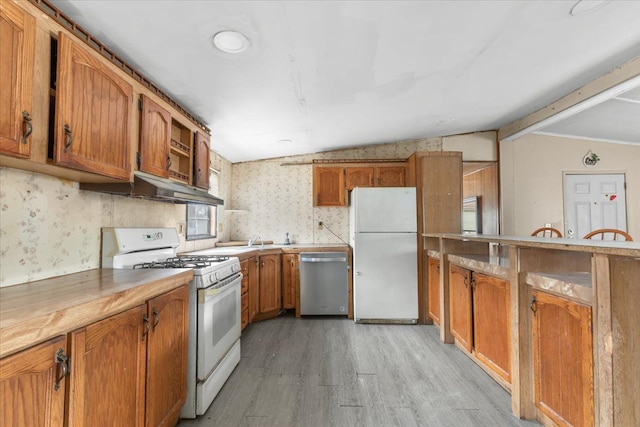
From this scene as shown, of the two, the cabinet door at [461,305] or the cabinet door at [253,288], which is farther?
the cabinet door at [253,288]

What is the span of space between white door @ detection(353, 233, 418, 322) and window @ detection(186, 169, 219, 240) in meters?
1.93

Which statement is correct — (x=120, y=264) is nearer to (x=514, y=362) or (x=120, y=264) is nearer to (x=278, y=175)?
(x=514, y=362)

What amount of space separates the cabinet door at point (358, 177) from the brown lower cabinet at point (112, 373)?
9.49 ft

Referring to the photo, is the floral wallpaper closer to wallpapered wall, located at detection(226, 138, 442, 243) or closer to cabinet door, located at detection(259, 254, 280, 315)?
wallpapered wall, located at detection(226, 138, 442, 243)

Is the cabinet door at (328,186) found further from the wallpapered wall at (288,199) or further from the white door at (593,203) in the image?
the white door at (593,203)

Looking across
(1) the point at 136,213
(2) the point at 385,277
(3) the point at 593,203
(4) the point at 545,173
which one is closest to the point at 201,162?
(1) the point at 136,213

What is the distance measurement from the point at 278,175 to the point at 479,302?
3286 mm

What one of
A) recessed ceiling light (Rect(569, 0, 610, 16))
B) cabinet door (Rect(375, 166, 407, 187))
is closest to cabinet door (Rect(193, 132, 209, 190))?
cabinet door (Rect(375, 166, 407, 187))


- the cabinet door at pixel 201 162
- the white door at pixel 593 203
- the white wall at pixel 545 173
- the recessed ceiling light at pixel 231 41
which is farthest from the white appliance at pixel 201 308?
the white door at pixel 593 203

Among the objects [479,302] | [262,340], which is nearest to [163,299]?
[262,340]

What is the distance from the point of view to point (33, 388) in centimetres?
82

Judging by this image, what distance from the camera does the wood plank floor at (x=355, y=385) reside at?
1.79 metres

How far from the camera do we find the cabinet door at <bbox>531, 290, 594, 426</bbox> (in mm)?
1327

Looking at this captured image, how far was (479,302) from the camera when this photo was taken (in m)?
2.29
